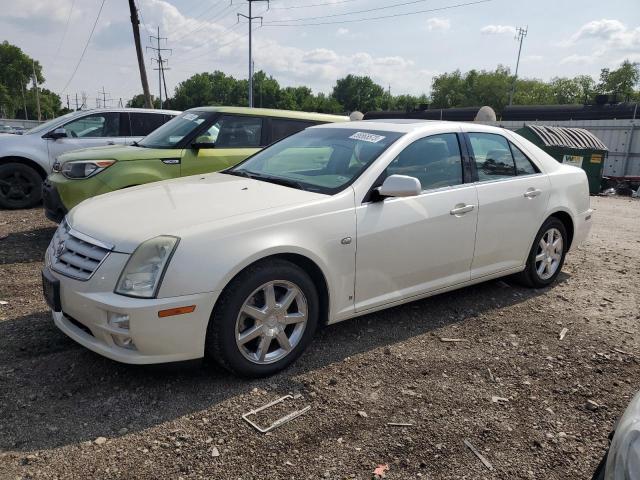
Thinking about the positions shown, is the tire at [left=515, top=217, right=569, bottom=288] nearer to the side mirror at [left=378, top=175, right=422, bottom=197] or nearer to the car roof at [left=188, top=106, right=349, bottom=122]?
the side mirror at [left=378, top=175, right=422, bottom=197]

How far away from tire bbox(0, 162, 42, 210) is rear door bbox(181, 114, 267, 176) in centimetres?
371

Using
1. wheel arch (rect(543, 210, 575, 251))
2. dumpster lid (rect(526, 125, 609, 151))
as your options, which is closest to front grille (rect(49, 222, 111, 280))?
wheel arch (rect(543, 210, 575, 251))

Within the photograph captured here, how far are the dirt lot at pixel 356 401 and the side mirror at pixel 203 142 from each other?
2.58 m

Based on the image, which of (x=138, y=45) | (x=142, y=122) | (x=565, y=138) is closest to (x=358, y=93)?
(x=138, y=45)

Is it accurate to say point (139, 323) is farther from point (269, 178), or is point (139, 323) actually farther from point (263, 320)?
point (269, 178)

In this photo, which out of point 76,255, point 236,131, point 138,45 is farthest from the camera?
point 138,45

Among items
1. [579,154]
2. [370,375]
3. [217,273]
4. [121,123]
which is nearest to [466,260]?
[370,375]

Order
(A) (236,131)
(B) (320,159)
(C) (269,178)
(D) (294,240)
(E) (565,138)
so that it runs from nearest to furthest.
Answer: (D) (294,240), (C) (269,178), (B) (320,159), (A) (236,131), (E) (565,138)

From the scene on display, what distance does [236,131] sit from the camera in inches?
268

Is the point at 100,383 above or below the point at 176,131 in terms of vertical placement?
below

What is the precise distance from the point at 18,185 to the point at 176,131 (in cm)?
355

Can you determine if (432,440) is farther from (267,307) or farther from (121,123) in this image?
(121,123)

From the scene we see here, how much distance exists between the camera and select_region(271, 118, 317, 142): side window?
704cm

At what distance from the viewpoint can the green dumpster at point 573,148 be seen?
1442 centimetres
